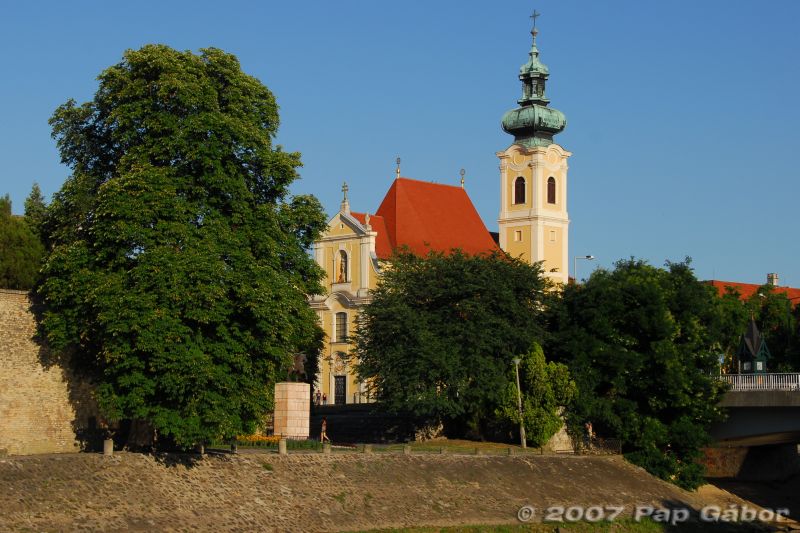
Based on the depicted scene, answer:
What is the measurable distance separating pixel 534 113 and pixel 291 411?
41.7 meters

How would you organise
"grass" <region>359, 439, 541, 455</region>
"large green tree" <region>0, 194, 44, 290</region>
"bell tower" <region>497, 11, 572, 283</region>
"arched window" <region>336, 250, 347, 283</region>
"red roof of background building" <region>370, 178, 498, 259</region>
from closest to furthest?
"large green tree" <region>0, 194, 44, 290</region>
"grass" <region>359, 439, 541, 455</region>
"arched window" <region>336, 250, 347, 283</region>
"red roof of background building" <region>370, 178, 498, 259</region>
"bell tower" <region>497, 11, 572, 283</region>

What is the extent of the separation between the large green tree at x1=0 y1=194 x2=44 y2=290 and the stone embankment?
1151 centimetres

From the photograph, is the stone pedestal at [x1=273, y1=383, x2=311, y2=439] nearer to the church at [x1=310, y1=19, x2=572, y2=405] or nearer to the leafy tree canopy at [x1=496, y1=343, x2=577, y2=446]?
the leafy tree canopy at [x1=496, y1=343, x2=577, y2=446]

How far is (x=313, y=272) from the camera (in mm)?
45781

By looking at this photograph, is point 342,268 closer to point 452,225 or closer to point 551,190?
point 452,225

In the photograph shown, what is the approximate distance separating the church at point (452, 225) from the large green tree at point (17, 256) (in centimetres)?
3030

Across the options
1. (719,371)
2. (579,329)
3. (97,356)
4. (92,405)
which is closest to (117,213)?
(97,356)

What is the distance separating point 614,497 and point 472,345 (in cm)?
924

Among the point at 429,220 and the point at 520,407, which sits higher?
the point at 429,220

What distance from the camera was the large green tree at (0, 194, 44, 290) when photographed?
4753cm

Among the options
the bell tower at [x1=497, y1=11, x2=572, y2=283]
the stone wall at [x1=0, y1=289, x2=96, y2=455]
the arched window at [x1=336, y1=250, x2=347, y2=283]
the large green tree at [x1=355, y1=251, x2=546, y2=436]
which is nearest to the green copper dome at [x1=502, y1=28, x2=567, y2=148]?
the bell tower at [x1=497, y1=11, x2=572, y2=283]

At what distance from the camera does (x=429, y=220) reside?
3238 inches

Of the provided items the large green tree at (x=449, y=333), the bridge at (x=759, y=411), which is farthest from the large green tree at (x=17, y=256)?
the bridge at (x=759, y=411)

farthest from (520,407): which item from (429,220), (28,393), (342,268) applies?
(429,220)
